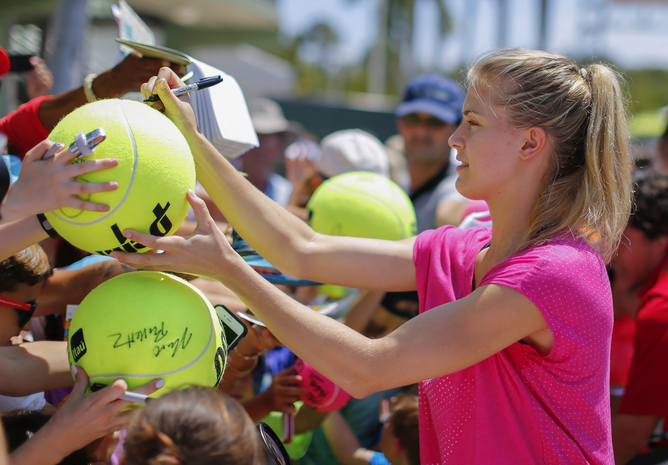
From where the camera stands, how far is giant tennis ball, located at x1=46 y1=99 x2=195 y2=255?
1576 mm

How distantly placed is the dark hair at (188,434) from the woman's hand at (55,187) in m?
0.56

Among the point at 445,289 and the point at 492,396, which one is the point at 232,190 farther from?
the point at 492,396

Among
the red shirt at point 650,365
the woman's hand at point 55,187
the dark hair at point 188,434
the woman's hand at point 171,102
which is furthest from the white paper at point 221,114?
the red shirt at point 650,365

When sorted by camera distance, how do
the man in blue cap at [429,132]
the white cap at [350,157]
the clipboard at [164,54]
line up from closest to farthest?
the clipboard at [164,54] → the man in blue cap at [429,132] → the white cap at [350,157]

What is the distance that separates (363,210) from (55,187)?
1.73 metres

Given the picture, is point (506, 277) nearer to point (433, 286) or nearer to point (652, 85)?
point (433, 286)

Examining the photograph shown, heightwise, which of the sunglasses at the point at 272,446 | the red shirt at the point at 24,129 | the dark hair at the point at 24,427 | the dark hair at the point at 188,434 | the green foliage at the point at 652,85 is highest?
the red shirt at the point at 24,129

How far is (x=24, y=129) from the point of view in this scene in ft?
8.11

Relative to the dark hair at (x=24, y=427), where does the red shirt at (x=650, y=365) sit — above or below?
below

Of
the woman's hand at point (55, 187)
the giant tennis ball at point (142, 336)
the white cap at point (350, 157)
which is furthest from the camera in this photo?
the white cap at point (350, 157)

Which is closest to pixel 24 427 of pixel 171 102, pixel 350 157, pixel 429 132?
pixel 171 102

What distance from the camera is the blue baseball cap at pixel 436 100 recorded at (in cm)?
433

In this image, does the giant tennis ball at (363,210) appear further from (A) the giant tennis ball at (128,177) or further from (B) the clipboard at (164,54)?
(A) the giant tennis ball at (128,177)

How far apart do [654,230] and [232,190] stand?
2.72 meters
